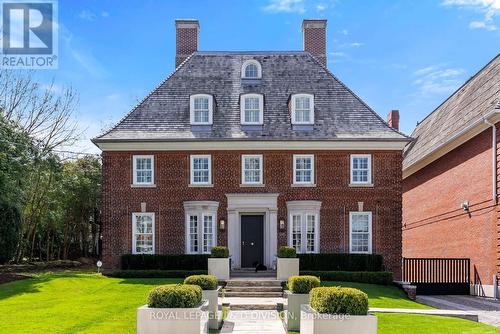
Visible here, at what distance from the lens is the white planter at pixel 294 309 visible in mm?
13266

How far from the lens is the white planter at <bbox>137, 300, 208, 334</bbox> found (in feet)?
34.6

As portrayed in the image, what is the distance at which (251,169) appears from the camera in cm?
2489

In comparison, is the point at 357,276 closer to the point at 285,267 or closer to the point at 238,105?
the point at 285,267

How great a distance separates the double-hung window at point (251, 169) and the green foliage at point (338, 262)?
410 cm

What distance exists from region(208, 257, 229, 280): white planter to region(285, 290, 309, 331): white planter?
796cm

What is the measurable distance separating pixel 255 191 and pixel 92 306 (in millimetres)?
10921

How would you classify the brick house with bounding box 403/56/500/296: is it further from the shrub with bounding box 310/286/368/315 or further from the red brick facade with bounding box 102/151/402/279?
the shrub with bounding box 310/286/368/315

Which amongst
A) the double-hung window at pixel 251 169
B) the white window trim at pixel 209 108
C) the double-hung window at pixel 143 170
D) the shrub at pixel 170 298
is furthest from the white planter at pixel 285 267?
the shrub at pixel 170 298

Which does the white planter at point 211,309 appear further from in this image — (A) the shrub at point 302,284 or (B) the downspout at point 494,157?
(B) the downspout at point 494,157

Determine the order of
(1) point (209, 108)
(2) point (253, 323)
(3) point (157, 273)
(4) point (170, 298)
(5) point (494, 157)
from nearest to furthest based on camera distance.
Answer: (4) point (170, 298) < (2) point (253, 323) < (5) point (494, 157) < (3) point (157, 273) < (1) point (209, 108)

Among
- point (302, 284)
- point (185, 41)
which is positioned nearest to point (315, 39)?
point (185, 41)

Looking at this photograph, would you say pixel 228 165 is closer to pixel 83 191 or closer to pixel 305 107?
pixel 305 107

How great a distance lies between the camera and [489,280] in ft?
71.9

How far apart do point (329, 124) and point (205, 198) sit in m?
6.83
